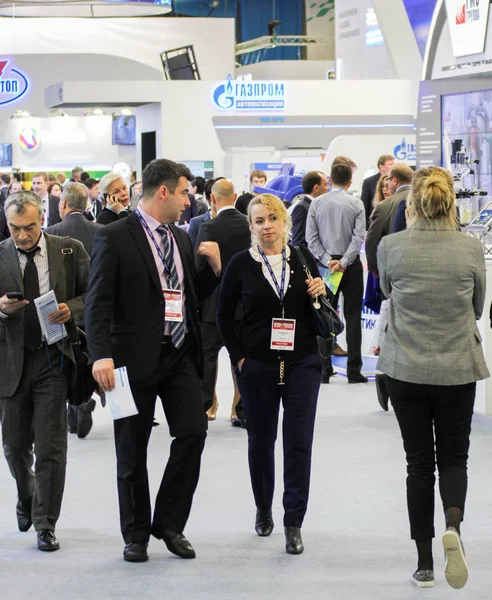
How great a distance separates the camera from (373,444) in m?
6.29

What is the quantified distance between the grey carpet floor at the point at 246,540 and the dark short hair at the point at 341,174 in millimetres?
2653

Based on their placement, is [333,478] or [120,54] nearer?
[333,478]

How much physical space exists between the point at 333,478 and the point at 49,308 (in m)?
1.90

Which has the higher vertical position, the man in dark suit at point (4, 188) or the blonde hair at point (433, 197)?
the blonde hair at point (433, 197)

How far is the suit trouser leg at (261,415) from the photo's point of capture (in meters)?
4.24

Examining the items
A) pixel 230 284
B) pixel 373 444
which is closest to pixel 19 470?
pixel 230 284

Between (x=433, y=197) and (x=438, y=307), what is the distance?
36cm

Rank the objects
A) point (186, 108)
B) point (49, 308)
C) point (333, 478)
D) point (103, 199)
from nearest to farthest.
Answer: point (49, 308) → point (333, 478) → point (103, 199) → point (186, 108)

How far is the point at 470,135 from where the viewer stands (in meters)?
10.5

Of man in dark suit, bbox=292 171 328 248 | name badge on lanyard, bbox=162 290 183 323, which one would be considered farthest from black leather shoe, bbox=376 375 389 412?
name badge on lanyard, bbox=162 290 183 323

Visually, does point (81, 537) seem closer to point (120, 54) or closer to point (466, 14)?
point (466, 14)

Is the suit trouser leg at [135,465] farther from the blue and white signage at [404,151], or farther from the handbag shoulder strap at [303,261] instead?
the blue and white signage at [404,151]

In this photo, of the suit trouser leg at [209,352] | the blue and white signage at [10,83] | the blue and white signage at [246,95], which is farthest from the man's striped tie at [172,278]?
the blue and white signage at [10,83]

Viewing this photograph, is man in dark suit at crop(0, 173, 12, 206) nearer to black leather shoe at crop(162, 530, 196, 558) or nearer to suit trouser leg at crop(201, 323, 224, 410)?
suit trouser leg at crop(201, 323, 224, 410)
